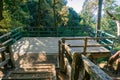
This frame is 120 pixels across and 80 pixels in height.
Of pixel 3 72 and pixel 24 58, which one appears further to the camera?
pixel 24 58

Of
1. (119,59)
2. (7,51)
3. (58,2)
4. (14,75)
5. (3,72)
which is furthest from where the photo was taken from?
(58,2)

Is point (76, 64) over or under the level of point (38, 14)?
under

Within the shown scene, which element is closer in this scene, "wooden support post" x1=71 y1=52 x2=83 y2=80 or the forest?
"wooden support post" x1=71 y1=52 x2=83 y2=80

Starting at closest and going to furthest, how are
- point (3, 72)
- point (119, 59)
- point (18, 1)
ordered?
point (3, 72) → point (119, 59) → point (18, 1)

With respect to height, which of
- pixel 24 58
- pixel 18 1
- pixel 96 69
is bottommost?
pixel 24 58

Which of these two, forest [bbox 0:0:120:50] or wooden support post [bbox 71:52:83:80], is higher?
forest [bbox 0:0:120:50]

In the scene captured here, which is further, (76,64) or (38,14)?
(38,14)

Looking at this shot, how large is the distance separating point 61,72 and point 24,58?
321 centimetres

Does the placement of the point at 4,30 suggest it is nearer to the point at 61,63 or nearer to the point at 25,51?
the point at 25,51

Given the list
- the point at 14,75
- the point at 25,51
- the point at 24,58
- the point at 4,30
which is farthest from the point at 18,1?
the point at 14,75

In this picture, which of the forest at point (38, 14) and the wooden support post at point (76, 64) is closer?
the wooden support post at point (76, 64)

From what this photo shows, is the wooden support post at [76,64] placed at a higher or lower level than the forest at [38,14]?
lower

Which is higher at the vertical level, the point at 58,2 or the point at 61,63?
the point at 58,2

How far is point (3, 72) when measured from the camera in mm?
6730
